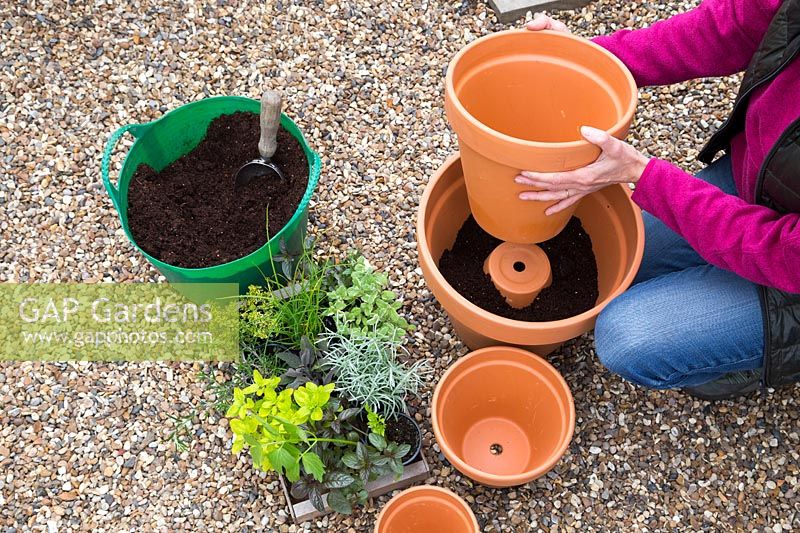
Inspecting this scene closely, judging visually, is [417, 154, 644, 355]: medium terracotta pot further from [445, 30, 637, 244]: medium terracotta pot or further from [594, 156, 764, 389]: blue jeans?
[445, 30, 637, 244]: medium terracotta pot

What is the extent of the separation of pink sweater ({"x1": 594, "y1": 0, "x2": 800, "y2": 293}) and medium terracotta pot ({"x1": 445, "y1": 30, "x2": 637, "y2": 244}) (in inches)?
6.3

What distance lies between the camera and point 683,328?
1.60m

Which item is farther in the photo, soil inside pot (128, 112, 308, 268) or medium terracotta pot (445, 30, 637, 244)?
soil inside pot (128, 112, 308, 268)

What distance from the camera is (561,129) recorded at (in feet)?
5.71

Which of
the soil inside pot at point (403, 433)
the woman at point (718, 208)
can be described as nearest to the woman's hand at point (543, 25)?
the woman at point (718, 208)

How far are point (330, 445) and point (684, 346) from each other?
34.9 inches

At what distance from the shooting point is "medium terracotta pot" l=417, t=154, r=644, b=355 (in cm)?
169

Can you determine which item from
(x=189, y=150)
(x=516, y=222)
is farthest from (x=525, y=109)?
(x=189, y=150)

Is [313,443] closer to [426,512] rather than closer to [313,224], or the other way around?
[426,512]

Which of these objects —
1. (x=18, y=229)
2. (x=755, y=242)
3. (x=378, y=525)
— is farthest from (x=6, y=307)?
(x=755, y=242)

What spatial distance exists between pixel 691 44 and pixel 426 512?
4.34 feet

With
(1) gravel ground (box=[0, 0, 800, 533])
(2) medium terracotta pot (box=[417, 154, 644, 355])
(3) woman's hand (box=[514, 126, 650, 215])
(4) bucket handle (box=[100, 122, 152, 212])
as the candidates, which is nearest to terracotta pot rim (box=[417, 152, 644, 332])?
(2) medium terracotta pot (box=[417, 154, 644, 355])

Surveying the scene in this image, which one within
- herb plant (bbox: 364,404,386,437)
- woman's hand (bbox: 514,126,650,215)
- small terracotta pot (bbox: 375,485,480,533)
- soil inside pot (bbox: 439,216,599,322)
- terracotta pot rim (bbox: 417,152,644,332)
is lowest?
small terracotta pot (bbox: 375,485,480,533)

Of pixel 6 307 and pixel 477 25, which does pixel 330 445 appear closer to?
pixel 6 307
